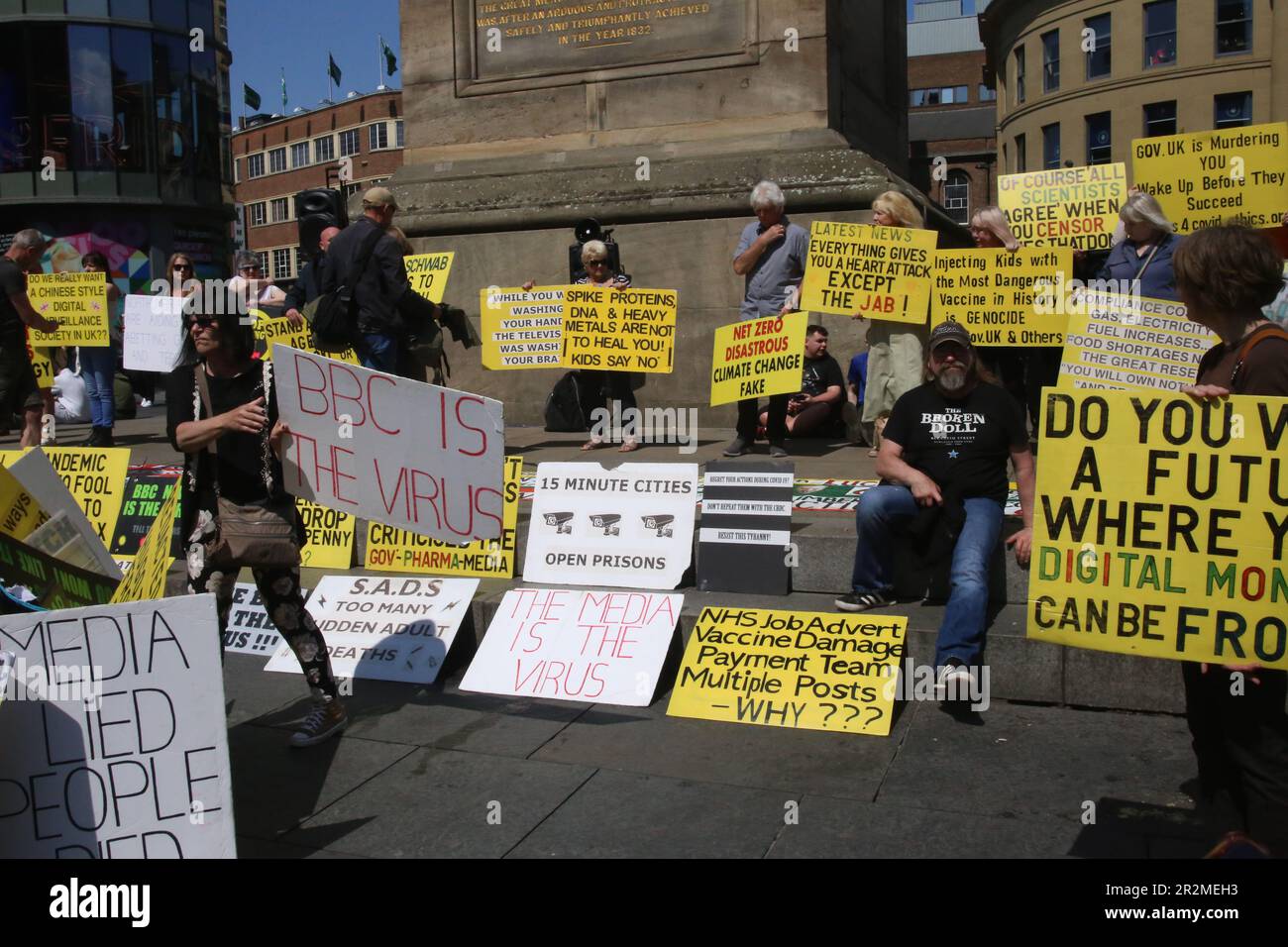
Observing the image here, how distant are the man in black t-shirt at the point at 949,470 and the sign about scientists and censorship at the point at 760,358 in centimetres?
234

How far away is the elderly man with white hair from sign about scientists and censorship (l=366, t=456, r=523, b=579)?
212 centimetres

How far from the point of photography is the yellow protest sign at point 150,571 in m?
4.02

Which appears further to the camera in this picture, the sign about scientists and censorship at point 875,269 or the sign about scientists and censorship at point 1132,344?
the sign about scientists and censorship at point 875,269

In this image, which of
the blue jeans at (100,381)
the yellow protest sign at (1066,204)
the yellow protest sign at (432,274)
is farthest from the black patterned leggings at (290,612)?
the blue jeans at (100,381)

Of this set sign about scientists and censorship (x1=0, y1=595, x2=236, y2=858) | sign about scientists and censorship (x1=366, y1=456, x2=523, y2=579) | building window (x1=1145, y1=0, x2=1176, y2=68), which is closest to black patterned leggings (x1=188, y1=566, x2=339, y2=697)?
sign about scientists and censorship (x1=0, y1=595, x2=236, y2=858)

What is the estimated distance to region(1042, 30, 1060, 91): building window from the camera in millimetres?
50062

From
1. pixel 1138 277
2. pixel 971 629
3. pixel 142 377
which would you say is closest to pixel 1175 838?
pixel 971 629

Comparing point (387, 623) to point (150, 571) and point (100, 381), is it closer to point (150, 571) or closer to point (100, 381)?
point (150, 571)

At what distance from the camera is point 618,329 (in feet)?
Answer: 28.2

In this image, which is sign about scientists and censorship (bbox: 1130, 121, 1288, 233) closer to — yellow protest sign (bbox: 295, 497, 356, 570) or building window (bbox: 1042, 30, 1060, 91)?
yellow protest sign (bbox: 295, 497, 356, 570)

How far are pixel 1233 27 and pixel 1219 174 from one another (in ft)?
138

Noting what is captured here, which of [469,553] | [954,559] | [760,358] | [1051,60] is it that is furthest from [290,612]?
[1051,60]

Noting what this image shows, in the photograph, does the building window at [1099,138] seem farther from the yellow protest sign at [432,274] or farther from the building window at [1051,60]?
the yellow protest sign at [432,274]

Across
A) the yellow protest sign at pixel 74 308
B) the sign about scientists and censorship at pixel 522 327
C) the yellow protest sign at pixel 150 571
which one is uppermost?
the yellow protest sign at pixel 74 308
